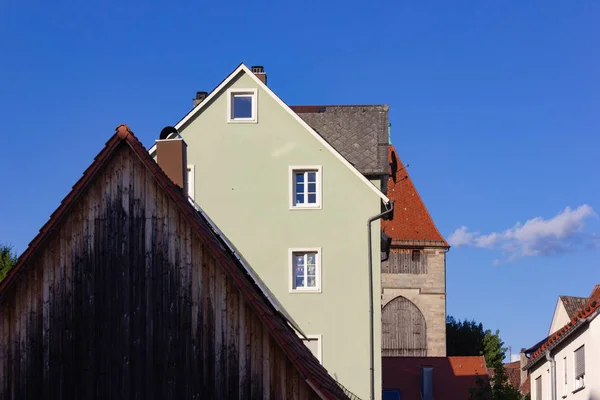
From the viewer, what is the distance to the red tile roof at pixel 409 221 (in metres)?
75.2

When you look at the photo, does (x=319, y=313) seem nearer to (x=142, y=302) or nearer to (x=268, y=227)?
(x=268, y=227)

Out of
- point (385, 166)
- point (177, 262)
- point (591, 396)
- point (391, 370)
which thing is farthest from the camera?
point (391, 370)

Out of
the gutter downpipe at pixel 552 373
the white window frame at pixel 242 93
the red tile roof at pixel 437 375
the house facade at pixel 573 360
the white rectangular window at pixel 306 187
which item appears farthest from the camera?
the red tile roof at pixel 437 375

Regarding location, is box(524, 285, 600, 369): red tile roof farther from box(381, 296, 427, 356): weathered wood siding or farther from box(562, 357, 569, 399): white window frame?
box(381, 296, 427, 356): weathered wood siding

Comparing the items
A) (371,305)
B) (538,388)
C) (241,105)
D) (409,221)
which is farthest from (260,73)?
(409,221)

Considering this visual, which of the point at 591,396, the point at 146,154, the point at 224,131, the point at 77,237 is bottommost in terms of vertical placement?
the point at 591,396

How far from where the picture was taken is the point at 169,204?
15.7 meters

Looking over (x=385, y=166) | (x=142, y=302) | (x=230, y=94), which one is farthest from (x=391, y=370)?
(x=142, y=302)

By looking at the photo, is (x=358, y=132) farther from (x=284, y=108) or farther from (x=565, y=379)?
(x=565, y=379)

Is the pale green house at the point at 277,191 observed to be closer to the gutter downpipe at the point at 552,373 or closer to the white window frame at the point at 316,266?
the white window frame at the point at 316,266

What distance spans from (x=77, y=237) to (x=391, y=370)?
159 ft

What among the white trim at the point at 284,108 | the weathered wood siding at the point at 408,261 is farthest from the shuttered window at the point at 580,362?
the weathered wood siding at the point at 408,261

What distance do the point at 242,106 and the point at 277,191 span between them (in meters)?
3.06

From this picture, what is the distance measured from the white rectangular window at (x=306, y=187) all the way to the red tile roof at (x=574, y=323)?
9.12 meters
